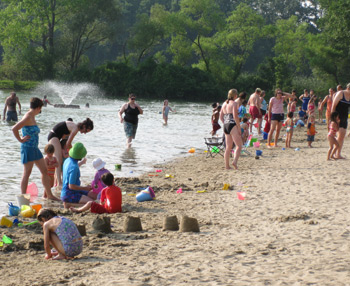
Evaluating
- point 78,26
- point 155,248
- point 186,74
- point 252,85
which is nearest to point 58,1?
point 78,26

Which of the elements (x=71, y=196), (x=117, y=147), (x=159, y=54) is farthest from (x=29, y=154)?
(x=159, y=54)

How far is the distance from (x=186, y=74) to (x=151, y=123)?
35745 millimetres

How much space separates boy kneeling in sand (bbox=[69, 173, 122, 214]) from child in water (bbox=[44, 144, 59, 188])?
1.49m

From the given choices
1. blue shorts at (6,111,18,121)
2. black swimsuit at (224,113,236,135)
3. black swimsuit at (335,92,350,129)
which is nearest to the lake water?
blue shorts at (6,111,18,121)

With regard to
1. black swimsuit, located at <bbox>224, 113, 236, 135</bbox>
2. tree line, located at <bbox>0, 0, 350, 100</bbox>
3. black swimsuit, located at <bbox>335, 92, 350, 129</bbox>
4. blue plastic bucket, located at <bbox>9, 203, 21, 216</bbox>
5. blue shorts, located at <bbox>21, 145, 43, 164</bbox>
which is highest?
tree line, located at <bbox>0, 0, 350, 100</bbox>

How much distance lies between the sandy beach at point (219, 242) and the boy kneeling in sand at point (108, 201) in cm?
12

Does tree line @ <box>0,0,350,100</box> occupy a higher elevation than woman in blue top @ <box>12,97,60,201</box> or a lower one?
higher

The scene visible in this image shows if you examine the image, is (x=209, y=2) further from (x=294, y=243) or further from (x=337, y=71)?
(x=294, y=243)

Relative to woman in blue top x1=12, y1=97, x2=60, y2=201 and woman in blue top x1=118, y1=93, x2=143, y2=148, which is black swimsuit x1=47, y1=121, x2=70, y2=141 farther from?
woman in blue top x1=118, y1=93, x2=143, y2=148

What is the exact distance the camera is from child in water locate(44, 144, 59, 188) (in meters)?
9.12

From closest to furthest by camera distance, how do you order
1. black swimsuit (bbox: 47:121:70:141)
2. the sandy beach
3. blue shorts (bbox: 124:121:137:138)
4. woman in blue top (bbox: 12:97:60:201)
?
the sandy beach → woman in blue top (bbox: 12:97:60:201) → black swimsuit (bbox: 47:121:70:141) → blue shorts (bbox: 124:121:137:138)

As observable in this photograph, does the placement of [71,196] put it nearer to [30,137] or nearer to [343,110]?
[30,137]

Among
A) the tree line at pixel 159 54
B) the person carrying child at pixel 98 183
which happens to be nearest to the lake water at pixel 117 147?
the person carrying child at pixel 98 183

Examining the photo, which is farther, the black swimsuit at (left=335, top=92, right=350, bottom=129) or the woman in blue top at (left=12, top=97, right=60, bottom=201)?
the black swimsuit at (left=335, top=92, right=350, bottom=129)
